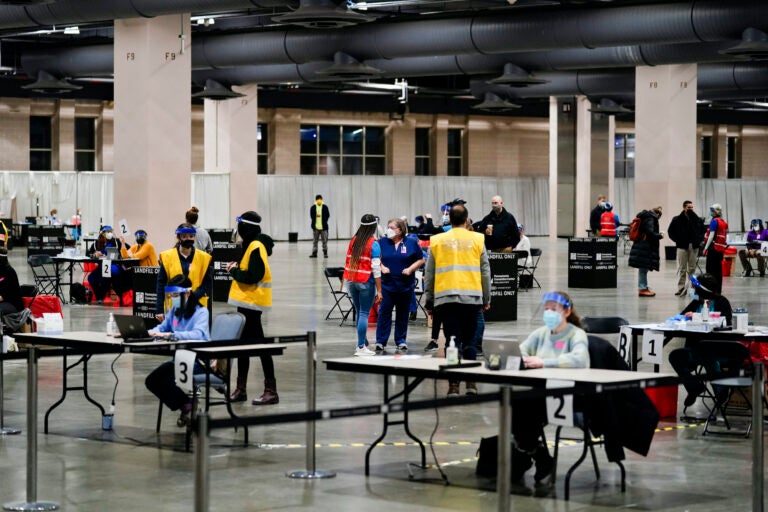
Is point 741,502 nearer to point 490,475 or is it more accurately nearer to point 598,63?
point 490,475

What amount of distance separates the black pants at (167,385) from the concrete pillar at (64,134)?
132 feet

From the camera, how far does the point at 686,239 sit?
26156mm

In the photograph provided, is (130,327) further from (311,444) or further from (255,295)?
(311,444)

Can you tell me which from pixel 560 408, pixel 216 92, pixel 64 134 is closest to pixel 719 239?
pixel 216 92

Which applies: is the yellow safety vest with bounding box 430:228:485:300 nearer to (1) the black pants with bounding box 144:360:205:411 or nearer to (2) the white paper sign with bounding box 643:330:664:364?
(2) the white paper sign with bounding box 643:330:664:364

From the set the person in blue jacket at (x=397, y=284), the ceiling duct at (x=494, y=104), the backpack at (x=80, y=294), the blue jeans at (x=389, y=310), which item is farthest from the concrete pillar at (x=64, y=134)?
the blue jeans at (x=389, y=310)

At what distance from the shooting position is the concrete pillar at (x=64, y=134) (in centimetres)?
4934

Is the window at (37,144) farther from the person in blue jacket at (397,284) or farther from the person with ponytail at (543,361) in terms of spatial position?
the person with ponytail at (543,361)

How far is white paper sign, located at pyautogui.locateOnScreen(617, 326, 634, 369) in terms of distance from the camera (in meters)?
11.4

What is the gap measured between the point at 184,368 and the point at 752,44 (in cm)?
1771

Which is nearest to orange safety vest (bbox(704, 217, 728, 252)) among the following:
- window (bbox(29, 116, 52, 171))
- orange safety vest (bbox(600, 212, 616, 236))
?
orange safety vest (bbox(600, 212, 616, 236))

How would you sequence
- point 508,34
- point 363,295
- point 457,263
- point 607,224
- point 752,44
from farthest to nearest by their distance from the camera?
→ point 607,224 → point 508,34 → point 752,44 → point 363,295 → point 457,263

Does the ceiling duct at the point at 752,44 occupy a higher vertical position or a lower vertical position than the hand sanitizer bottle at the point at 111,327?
higher

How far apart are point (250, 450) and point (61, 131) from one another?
41.2 meters
